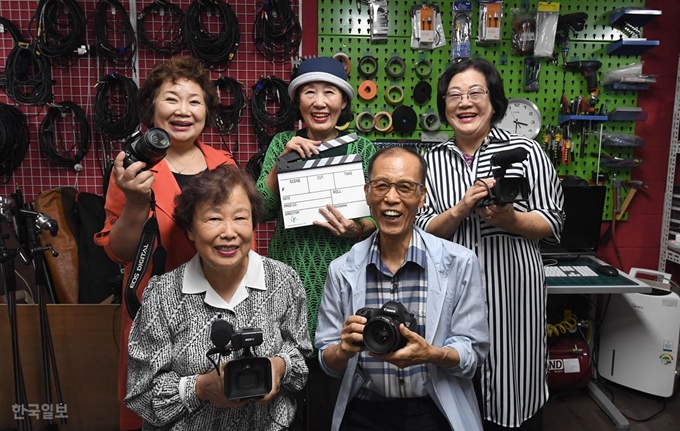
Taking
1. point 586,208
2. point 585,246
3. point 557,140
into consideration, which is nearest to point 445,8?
point 557,140

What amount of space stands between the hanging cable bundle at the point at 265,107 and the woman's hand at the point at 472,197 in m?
2.02

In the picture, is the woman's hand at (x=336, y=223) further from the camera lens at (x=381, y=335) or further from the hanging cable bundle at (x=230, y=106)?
the hanging cable bundle at (x=230, y=106)

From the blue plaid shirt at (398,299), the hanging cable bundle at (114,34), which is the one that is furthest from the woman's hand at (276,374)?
the hanging cable bundle at (114,34)

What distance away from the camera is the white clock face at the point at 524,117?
3.43m

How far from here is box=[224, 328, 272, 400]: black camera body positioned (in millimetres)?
1202

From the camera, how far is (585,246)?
3361 mm

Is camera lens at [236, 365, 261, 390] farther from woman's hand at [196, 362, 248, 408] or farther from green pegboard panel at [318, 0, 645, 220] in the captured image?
green pegboard panel at [318, 0, 645, 220]

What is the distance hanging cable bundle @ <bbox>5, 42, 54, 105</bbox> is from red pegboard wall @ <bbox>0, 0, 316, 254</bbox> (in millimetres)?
94

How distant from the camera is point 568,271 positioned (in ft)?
10.1

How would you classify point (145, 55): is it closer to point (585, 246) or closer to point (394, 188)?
point (394, 188)

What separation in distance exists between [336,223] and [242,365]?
Answer: 0.71m

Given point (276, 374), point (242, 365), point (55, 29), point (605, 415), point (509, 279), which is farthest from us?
point (55, 29)

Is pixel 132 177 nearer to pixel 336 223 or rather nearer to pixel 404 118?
pixel 336 223

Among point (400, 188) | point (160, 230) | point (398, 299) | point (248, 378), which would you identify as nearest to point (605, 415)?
point (398, 299)
